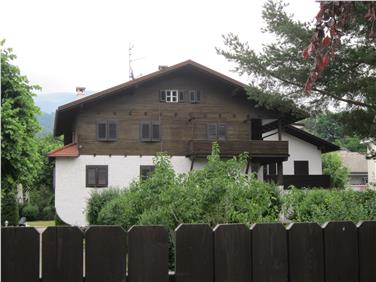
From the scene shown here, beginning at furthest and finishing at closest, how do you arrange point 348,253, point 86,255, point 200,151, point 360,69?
1. point 200,151
2. point 360,69
3. point 348,253
4. point 86,255

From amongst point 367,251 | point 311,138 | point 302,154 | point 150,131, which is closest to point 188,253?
point 367,251

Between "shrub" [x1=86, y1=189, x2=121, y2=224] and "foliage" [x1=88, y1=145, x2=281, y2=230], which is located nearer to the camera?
"foliage" [x1=88, y1=145, x2=281, y2=230]

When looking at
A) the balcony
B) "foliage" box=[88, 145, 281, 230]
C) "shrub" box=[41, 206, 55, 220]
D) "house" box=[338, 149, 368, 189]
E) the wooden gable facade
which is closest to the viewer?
"foliage" box=[88, 145, 281, 230]

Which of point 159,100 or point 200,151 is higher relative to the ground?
point 159,100

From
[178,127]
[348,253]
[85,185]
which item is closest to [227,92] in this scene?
[178,127]

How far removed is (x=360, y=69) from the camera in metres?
15.5

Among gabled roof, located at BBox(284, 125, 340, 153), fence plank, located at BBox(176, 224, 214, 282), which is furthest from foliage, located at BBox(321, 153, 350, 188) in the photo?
fence plank, located at BBox(176, 224, 214, 282)

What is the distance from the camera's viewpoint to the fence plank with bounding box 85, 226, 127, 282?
3.71 m

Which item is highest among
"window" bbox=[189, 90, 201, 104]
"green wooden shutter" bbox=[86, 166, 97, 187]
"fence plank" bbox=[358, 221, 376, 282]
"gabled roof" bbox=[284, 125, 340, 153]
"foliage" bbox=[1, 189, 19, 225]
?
"window" bbox=[189, 90, 201, 104]

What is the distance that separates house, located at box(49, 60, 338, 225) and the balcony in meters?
0.06

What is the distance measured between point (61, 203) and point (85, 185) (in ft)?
6.00

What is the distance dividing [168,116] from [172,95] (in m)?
1.36

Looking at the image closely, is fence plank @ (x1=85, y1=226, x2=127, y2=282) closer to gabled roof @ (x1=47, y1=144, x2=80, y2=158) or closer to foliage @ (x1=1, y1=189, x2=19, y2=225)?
foliage @ (x1=1, y1=189, x2=19, y2=225)

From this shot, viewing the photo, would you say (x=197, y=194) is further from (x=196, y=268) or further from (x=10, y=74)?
(x=10, y=74)
